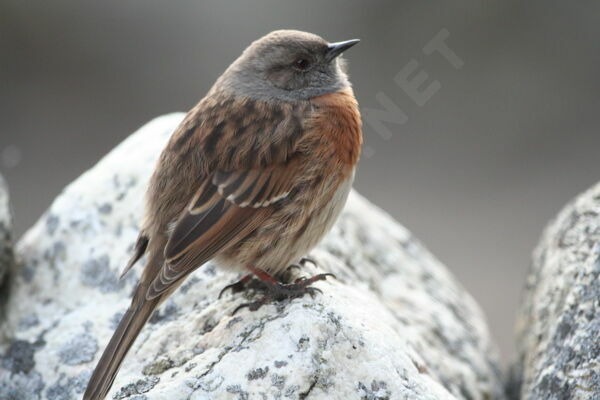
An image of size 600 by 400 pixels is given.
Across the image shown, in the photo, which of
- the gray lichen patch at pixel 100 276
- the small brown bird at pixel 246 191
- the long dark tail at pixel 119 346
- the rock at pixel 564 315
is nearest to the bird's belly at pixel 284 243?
the small brown bird at pixel 246 191

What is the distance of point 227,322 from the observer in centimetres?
403

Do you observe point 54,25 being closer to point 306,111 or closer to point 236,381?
point 306,111

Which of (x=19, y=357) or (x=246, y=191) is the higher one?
(x=246, y=191)

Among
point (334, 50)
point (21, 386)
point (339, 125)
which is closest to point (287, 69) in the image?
point (334, 50)

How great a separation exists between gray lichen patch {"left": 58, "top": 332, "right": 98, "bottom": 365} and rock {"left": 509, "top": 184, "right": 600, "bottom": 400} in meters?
2.20

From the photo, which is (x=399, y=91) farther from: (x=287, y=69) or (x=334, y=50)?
(x=287, y=69)

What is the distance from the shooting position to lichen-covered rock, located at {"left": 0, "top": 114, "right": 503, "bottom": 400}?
3641 mm

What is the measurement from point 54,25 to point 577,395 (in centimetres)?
883

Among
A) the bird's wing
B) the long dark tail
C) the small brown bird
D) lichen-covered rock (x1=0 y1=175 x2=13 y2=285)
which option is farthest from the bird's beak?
lichen-covered rock (x1=0 y1=175 x2=13 y2=285)

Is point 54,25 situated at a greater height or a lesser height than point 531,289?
greater

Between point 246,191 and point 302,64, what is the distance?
3.63 feet

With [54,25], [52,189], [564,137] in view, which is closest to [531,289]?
[564,137]

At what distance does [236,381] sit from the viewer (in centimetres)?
356

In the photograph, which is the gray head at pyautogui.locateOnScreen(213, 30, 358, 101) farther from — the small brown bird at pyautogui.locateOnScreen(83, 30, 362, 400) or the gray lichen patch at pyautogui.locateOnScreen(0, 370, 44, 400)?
the gray lichen patch at pyautogui.locateOnScreen(0, 370, 44, 400)
